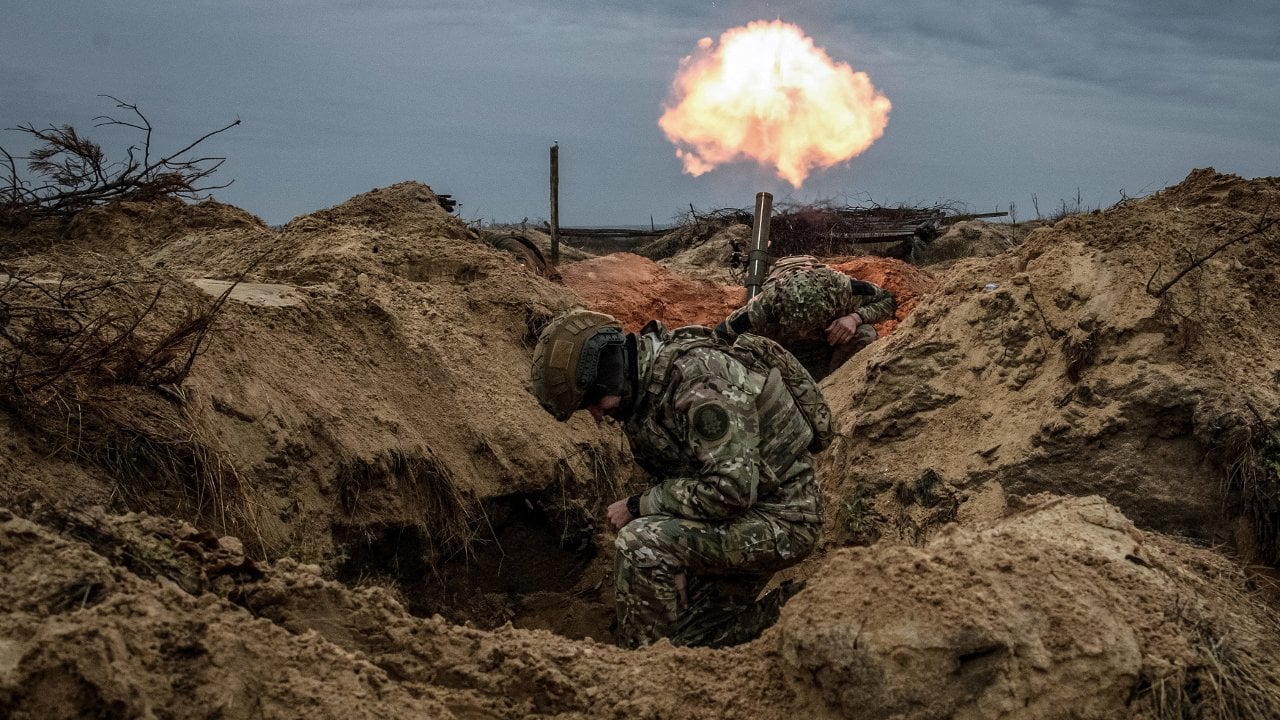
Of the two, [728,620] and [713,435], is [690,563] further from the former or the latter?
[713,435]

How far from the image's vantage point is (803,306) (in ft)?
26.9

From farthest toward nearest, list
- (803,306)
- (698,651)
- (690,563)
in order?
1. (803,306)
2. (690,563)
3. (698,651)

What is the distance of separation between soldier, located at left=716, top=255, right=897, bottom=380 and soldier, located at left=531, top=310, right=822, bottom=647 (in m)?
3.29

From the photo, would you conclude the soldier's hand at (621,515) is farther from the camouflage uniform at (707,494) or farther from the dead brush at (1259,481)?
the dead brush at (1259,481)

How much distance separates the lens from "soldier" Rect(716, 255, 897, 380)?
8.22 metres

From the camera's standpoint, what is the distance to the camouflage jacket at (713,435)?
A: 443 cm

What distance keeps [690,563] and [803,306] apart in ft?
12.7

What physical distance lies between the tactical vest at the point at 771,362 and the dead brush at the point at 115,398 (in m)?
2.10

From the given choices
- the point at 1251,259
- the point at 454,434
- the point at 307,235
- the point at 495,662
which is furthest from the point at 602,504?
the point at 1251,259

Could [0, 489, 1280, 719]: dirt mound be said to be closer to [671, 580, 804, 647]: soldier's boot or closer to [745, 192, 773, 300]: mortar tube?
[671, 580, 804, 647]: soldier's boot

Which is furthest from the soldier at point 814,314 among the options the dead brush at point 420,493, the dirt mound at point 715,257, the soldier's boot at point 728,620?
the dirt mound at point 715,257

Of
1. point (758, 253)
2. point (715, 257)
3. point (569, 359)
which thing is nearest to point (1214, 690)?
point (569, 359)

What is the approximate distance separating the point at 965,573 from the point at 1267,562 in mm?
2327

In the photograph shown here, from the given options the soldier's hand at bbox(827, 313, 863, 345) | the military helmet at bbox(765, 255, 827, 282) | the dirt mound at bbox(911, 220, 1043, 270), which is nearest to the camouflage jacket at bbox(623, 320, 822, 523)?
the soldier's hand at bbox(827, 313, 863, 345)
